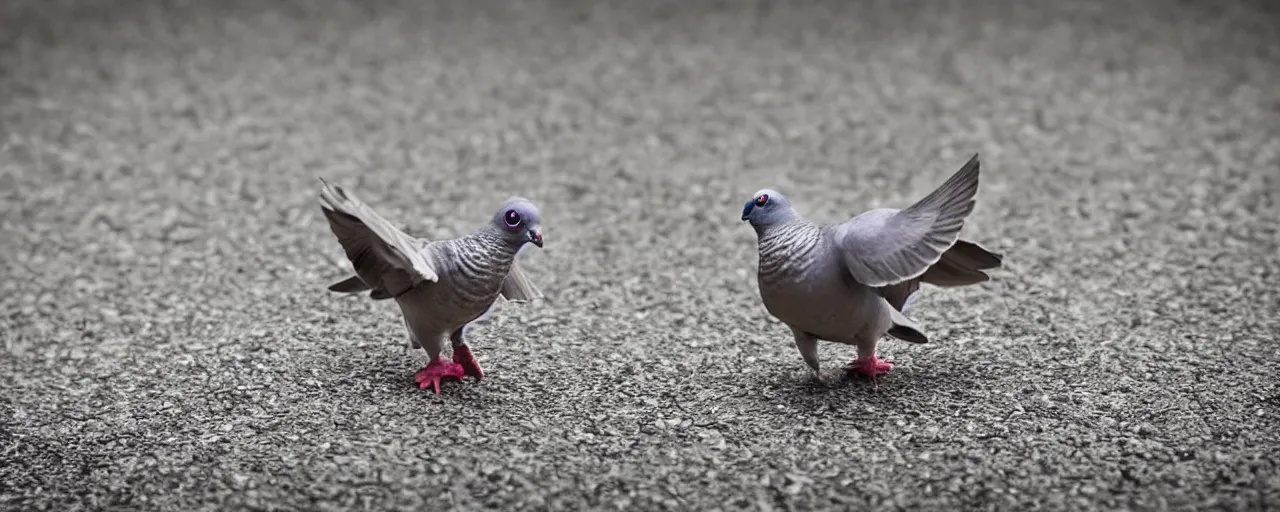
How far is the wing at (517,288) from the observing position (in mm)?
2904

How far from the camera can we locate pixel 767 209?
8.85 feet

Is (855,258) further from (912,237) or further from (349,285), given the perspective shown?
(349,285)

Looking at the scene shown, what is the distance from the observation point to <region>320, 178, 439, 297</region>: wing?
250cm

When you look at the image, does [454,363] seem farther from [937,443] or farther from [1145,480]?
[1145,480]

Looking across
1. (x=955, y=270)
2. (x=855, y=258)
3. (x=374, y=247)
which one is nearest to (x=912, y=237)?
(x=855, y=258)

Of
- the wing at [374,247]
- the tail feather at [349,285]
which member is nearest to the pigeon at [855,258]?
the wing at [374,247]

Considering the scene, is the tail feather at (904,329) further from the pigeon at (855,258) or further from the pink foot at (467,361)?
the pink foot at (467,361)

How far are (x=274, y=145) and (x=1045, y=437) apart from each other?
310cm

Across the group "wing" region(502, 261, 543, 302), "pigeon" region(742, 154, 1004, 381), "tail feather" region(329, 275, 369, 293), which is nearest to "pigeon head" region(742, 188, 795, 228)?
"pigeon" region(742, 154, 1004, 381)

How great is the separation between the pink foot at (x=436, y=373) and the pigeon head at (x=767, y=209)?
77cm

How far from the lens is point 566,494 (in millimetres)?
2469

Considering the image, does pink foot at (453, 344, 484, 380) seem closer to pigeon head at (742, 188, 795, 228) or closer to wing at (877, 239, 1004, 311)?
pigeon head at (742, 188, 795, 228)

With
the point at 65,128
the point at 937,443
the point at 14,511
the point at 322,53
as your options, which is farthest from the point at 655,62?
the point at 14,511

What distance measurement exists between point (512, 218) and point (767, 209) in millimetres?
540
